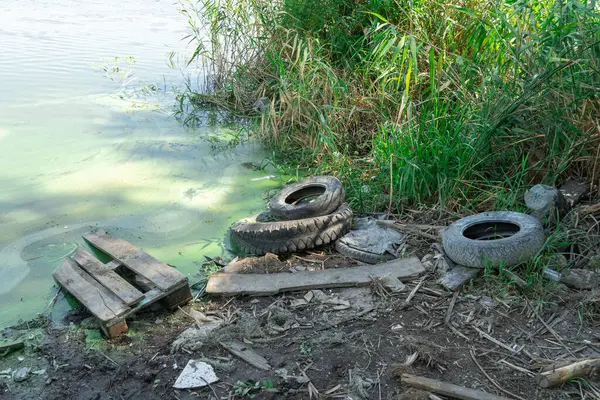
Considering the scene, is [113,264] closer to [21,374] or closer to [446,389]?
[21,374]

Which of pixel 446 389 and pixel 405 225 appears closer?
pixel 446 389

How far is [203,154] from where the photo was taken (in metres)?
6.16

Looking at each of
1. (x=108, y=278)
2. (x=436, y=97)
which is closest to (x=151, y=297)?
(x=108, y=278)

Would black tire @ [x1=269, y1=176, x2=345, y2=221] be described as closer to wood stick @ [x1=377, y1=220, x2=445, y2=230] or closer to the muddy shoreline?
wood stick @ [x1=377, y1=220, x2=445, y2=230]

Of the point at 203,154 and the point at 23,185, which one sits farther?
the point at 203,154

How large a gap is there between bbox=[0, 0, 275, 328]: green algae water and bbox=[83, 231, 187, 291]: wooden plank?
243 mm

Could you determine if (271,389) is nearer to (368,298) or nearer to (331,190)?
(368,298)

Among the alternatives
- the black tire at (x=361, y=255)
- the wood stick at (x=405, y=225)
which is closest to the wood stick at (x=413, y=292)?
the black tire at (x=361, y=255)

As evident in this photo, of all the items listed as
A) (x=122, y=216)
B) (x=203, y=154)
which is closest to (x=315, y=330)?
(x=122, y=216)

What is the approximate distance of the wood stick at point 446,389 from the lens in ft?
8.15

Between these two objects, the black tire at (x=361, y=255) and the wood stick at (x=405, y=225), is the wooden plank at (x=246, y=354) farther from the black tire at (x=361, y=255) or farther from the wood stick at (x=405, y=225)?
the wood stick at (x=405, y=225)

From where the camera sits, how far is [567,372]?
2561 mm

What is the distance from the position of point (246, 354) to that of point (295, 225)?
1.37m

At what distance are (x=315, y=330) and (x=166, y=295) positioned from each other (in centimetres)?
103
